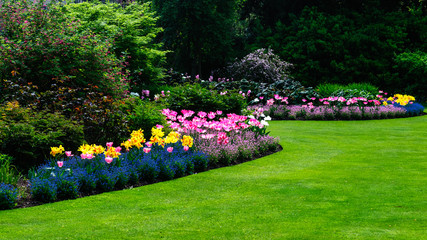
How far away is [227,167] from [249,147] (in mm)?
1256

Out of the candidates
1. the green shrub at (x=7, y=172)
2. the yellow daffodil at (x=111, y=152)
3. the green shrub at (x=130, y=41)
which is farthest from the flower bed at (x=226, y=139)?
the green shrub at (x=130, y=41)

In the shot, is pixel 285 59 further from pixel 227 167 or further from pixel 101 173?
pixel 101 173

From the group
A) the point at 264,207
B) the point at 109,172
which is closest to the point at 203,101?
the point at 109,172

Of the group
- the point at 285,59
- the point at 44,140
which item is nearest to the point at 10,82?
the point at 44,140

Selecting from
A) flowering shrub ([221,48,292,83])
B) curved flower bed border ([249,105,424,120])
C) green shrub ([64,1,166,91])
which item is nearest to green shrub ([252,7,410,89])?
flowering shrub ([221,48,292,83])

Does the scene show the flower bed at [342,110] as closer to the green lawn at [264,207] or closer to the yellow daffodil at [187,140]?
the green lawn at [264,207]

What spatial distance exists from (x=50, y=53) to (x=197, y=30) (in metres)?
19.9

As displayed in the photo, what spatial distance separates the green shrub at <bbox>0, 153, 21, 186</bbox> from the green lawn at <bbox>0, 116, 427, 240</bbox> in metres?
0.83

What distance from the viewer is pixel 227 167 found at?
973 centimetres

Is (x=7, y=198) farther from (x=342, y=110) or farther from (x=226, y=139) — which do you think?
(x=342, y=110)

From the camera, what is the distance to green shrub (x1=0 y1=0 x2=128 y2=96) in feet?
36.3

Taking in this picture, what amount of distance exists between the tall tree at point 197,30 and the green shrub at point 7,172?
22202mm

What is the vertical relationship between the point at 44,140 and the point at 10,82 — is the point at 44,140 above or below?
below

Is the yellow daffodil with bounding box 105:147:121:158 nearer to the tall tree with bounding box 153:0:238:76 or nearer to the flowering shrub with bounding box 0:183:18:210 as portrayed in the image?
the flowering shrub with bounding box 0:183:18:210
